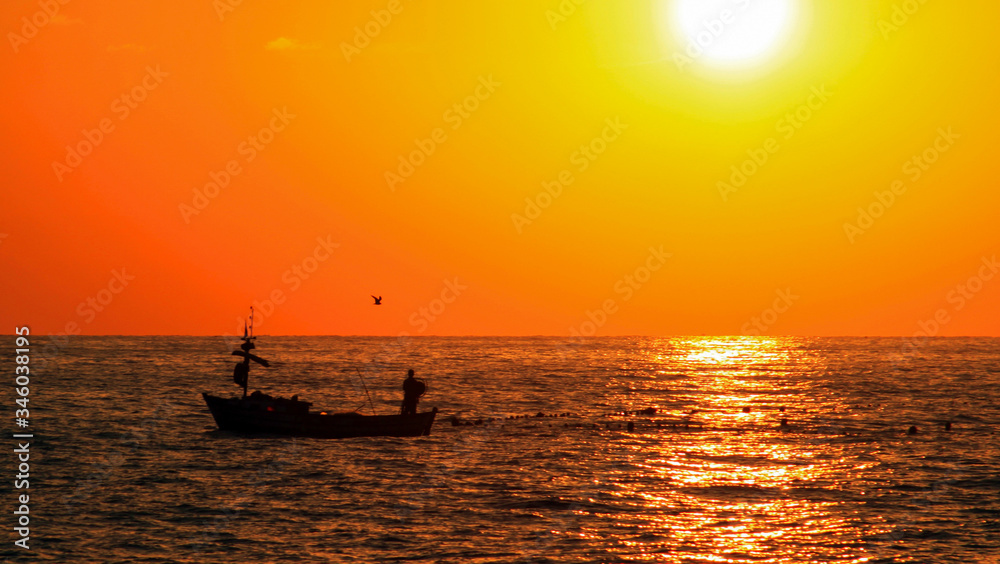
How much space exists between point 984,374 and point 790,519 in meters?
122

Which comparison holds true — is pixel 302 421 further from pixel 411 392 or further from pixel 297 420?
pixel 411 392

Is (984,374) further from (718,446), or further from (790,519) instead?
(790,519)

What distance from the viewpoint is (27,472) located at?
45781mm

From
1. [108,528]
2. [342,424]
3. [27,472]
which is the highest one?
[342,424]

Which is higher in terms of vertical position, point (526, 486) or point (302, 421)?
point (302, 421)

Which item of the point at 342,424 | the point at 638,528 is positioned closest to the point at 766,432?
the point at 342,424

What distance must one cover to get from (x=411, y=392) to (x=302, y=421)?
22.0ft

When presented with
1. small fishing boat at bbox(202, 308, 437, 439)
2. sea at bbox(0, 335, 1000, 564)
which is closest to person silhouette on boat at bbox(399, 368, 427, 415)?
small fishing boat at bbox(202, 308, 437, 439)

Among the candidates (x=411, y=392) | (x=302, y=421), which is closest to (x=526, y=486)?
(x=411, y=392)

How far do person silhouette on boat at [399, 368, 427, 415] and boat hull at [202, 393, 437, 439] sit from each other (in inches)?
19.3

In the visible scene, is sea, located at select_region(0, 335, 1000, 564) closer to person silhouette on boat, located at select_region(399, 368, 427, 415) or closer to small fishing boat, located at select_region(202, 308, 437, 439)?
small fishing boat, located at select_region(202, 308, 437, 439)

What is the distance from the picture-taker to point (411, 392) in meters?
57.4

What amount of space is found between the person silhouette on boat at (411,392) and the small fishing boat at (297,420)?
42 cm

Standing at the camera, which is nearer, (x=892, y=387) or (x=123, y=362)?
(x=892, y=387)
